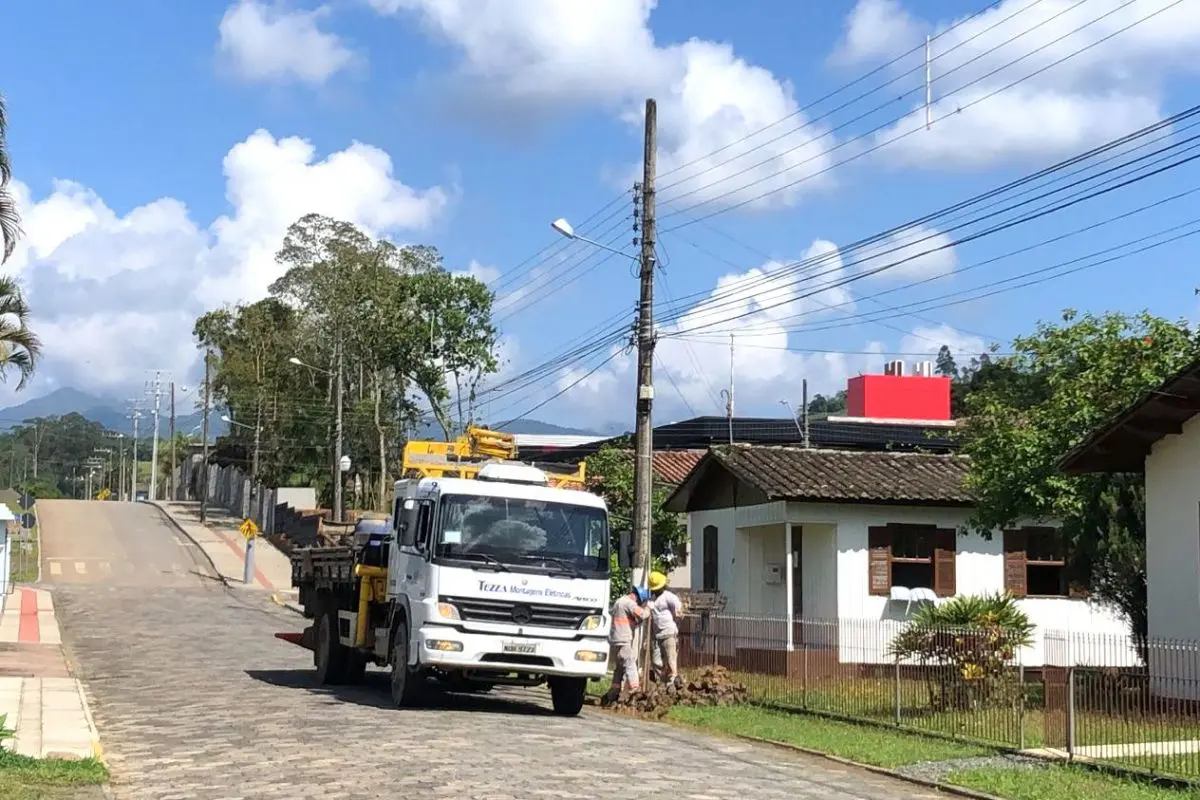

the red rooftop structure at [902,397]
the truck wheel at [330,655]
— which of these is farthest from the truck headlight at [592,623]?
the red rooftop structure at [902,397]

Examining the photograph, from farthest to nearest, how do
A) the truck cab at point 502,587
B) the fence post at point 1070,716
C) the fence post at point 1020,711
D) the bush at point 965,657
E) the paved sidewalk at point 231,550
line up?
the paved sidewalk at point 231,550, the bush at point 965,657, the truck cab at point 502,587, the fence post at point 1020,711, the fence post at point 1070,716

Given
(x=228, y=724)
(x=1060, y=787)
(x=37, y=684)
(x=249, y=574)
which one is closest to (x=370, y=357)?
(x=249, y=574)

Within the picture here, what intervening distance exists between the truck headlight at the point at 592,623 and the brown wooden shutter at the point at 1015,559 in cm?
1304

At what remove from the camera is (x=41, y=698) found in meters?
17.8

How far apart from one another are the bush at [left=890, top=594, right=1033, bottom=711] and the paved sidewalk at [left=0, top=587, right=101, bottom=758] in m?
9.40

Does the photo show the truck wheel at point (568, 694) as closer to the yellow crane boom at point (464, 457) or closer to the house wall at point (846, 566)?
the yellow crane boom at point (464, 457)

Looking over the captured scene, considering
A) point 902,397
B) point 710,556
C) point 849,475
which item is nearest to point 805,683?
point 849,475

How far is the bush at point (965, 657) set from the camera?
16656 mm

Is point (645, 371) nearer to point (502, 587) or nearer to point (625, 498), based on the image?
point (502, 587)

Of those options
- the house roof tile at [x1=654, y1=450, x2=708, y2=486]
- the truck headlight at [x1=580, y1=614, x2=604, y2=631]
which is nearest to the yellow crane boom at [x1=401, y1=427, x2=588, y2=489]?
the truck headlight at [x1=580, y1=614, x2=604, y2=631]

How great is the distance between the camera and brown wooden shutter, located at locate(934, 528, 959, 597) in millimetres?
27188

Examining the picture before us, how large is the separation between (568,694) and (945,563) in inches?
467

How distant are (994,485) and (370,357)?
43.7 meters

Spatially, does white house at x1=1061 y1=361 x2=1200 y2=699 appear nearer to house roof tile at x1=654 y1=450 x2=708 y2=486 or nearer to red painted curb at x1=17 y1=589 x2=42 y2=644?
red painted curb at x1=17 y1=589 x2=42 y2=644
